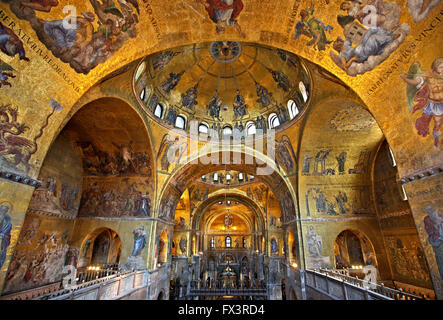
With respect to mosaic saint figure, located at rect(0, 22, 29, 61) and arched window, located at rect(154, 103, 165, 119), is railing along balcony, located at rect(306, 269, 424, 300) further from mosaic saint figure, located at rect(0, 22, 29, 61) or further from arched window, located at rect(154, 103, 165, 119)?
arched window, located at rect(154, 103, 165, 119)

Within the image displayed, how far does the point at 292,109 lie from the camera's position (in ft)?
45.6

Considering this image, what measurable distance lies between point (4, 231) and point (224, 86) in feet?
46.7

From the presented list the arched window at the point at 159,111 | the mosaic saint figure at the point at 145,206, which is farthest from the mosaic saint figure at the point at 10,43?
the mosaic saint figure at the point at 145,206

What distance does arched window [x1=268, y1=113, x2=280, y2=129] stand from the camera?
15041 millimetres

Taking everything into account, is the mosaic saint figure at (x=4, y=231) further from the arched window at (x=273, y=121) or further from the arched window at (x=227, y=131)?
the arched window at (x=273, y=121)

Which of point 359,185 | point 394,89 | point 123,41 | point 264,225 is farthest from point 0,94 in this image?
point 264,225

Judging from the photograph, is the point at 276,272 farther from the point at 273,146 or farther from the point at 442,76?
the point at 442,76

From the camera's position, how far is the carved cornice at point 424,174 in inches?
194

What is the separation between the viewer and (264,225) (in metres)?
26.6

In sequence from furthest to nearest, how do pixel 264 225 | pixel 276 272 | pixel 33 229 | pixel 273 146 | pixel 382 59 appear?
pixel 264 225 < pixel 276 272 < pixel 273 146 < pixel 33 229 < pixel 382 59

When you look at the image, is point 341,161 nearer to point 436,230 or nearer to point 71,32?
point 436,230

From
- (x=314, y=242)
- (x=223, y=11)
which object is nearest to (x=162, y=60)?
(x=223, y=11)

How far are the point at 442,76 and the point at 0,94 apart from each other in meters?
10.3
